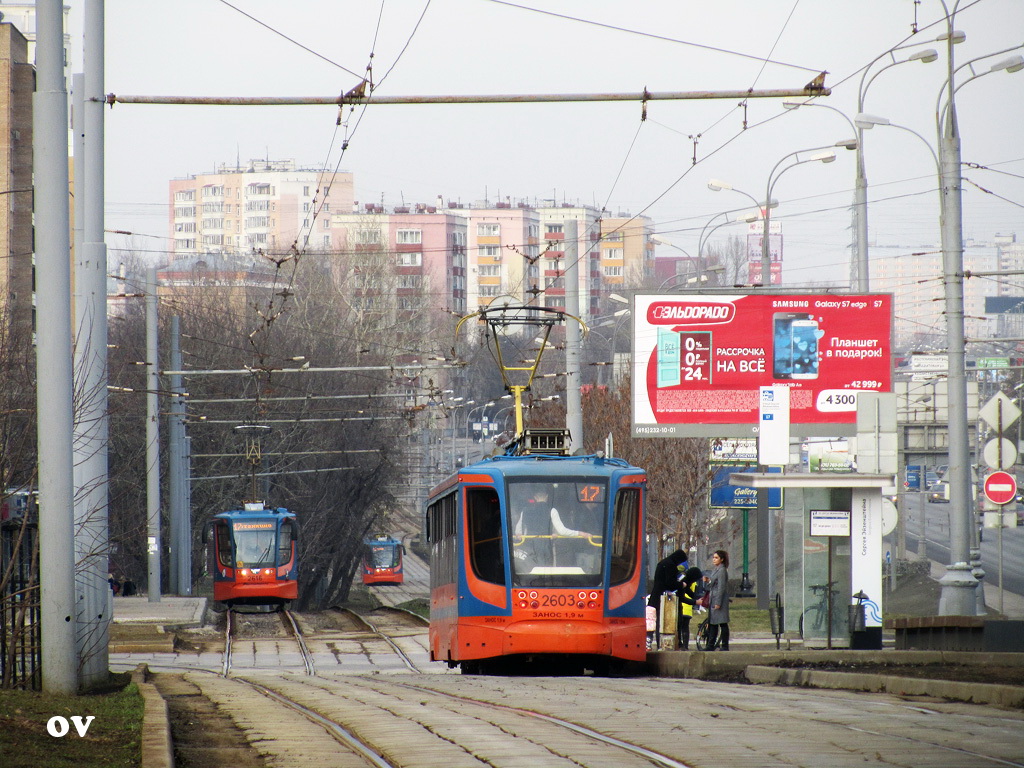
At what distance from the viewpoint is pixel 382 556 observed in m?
70.9

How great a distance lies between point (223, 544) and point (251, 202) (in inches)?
5193

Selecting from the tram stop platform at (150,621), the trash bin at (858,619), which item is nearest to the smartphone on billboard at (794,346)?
the trash bin at (858,619)

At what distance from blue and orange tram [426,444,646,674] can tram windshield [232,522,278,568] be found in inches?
816

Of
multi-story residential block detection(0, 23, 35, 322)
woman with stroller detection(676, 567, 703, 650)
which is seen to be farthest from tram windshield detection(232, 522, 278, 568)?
multi-story residential block detection(0, 23, 35, 322)

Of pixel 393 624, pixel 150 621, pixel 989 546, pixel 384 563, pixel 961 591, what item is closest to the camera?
pixel 961 591

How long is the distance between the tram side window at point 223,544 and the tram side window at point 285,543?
4.14 ft

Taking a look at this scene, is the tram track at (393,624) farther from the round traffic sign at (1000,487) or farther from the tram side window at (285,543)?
the round traffic sign at (1000,487)

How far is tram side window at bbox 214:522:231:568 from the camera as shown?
36594 mm

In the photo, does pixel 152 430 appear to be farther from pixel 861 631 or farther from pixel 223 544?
pixel 861 631

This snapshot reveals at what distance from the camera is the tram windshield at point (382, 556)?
230 feet

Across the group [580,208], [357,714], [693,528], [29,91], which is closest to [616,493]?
[357,714]

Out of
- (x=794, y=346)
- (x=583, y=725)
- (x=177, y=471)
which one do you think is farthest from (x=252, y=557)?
(x=583, y=725)

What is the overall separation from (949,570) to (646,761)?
12811mm

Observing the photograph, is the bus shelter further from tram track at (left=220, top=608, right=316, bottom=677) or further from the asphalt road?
the asphalt road
